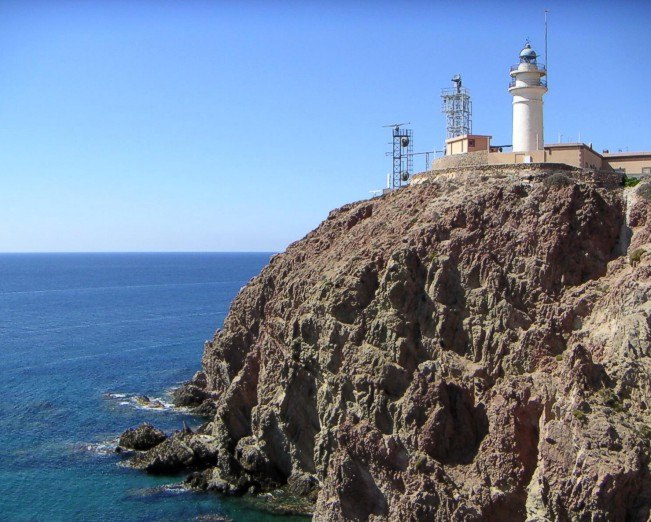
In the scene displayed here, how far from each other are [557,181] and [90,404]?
50.8 m

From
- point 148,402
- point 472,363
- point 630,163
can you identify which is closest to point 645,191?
point 630,163

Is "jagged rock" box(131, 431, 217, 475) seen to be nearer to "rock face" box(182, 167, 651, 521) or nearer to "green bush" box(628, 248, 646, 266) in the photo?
"rock face" box(182, 167, 651, 521)

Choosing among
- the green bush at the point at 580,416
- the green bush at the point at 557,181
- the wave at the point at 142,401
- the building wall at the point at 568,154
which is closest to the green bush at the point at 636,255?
the green bush at the point at 557,181

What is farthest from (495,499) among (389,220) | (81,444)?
(81,444)

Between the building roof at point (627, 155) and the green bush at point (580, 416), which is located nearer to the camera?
the green bush at point (580, 416)

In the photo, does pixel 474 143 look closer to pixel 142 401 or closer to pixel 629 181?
pixel 629 181

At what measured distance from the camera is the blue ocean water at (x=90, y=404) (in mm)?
50906

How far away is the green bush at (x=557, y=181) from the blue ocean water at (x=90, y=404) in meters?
28.2

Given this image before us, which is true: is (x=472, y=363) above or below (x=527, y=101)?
below

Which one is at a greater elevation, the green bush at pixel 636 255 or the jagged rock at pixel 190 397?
the green bush at pixel 636 255

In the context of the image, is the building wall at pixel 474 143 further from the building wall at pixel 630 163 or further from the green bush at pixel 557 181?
the green bush at pixel 557 181

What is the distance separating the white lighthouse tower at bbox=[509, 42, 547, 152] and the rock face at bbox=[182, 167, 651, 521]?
6025 mm

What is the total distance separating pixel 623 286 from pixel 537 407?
8.33 m

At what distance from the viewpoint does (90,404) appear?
74.4 metres
